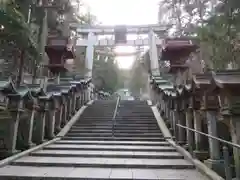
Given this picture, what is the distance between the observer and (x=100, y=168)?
5.13 m

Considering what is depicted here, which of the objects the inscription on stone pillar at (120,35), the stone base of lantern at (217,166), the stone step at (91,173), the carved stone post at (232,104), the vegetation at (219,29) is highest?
the inscription on stone pillar at (120,35)

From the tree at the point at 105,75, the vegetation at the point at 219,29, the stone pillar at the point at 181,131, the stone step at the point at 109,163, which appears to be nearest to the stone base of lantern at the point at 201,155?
the stone step at the point at 109,163

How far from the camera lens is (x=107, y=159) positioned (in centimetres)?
581

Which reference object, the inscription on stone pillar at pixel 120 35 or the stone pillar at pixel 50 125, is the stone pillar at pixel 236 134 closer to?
the stone pillar at pixel 50 125

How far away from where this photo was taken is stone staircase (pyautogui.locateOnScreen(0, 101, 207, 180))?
14.9 feet

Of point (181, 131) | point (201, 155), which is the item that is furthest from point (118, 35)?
point (201, 155)

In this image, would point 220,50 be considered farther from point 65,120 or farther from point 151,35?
point 151,35

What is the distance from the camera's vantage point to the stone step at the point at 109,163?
17.1ft

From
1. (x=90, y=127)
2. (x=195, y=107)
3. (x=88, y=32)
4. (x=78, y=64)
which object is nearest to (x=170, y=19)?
(x=88, y=32)

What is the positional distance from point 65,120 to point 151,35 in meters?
13.6

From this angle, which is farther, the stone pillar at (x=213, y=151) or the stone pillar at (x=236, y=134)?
the stone pillar at (x=213, y=151)

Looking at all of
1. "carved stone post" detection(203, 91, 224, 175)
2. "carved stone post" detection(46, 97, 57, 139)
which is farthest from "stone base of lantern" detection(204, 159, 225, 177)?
"carved stone post" detection(46, 97, 57, 139)

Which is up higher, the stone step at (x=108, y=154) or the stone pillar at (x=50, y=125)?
the stone pillar at (x=50, y=125)

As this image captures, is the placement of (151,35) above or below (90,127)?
above
